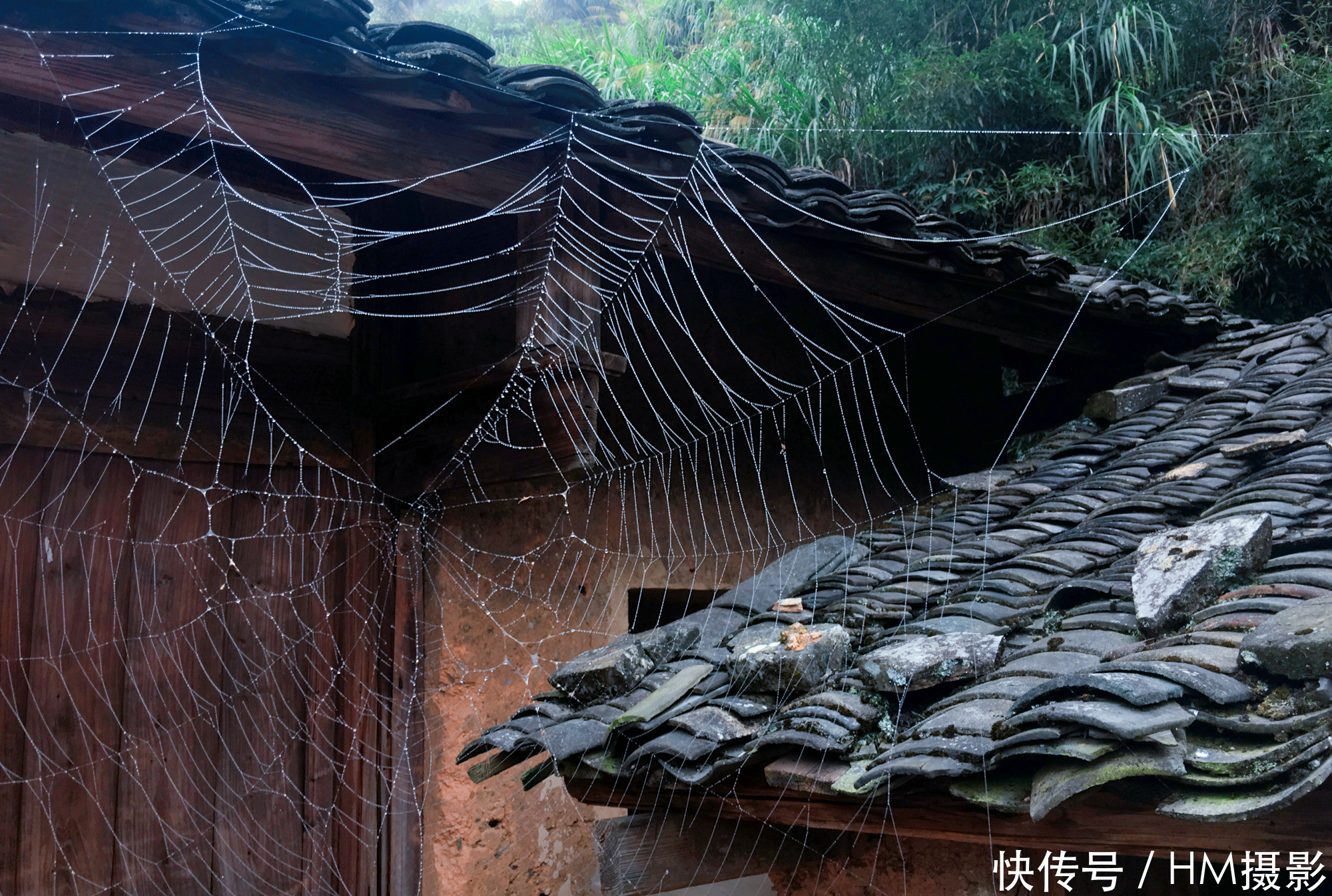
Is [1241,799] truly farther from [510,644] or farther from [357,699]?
[357,699]

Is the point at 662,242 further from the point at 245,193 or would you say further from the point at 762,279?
the point at 245,193

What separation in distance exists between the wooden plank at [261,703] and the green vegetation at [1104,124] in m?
5.34

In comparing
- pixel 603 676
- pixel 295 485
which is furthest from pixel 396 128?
pixel 603 676

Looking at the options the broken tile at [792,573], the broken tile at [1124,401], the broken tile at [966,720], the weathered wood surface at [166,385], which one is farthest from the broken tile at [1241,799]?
the broken tile at [1124,401]

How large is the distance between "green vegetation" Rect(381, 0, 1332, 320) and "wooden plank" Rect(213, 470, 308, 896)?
210 inches

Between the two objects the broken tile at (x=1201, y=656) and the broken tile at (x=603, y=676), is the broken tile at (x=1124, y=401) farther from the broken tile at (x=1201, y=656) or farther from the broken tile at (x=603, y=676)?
the broken tile at (x=603, y=676)

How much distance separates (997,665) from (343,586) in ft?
8.92

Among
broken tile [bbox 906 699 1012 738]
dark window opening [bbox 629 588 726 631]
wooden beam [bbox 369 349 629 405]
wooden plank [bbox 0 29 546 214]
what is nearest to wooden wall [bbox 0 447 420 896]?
wooden beam [bbox 369 349 629 405]

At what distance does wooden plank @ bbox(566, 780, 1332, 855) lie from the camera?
1.58m

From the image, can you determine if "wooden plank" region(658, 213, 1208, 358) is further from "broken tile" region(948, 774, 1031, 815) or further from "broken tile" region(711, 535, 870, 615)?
"broken tile" region(948, 774, 1031, 815)

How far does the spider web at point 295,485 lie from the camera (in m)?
3.04

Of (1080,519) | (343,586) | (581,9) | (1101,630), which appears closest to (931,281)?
(1080,519)

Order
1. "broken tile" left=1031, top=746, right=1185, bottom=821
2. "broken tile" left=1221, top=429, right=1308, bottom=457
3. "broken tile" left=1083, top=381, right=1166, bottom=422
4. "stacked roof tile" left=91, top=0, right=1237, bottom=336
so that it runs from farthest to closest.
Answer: "broken tile" left=1083, top=381, right=1166, bottom=422, "broken tile" left=1221, top=429, right=1308, bottom=457, "stacked roof tile" left=91, top=0, right=1237, bottom=336, "broken tile" left=1031, top=746, right=1185, bottom=821

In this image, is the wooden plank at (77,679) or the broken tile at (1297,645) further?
the wooden plank at (77,679)
